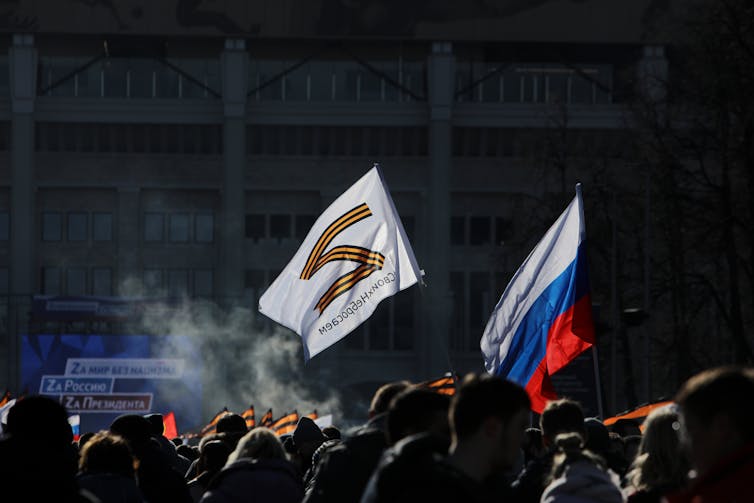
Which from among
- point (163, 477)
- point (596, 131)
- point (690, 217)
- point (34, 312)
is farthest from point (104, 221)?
point (163, 477)

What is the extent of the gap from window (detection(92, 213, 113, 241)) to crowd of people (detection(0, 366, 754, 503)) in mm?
64300

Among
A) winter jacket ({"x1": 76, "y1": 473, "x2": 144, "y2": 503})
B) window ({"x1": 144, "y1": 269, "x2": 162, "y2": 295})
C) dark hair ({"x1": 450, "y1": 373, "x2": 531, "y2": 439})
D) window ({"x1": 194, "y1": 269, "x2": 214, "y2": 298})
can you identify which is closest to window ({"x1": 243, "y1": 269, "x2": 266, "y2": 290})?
window ({"x1": 194, "y1": 269, "x2": 214, "y2": 298})

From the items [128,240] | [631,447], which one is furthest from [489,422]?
[128,240]

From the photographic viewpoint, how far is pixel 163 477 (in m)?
9.33

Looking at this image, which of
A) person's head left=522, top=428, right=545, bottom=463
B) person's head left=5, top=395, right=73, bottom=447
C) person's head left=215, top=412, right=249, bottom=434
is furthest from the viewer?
person's head left=522, top=428, right=545, bottom=463

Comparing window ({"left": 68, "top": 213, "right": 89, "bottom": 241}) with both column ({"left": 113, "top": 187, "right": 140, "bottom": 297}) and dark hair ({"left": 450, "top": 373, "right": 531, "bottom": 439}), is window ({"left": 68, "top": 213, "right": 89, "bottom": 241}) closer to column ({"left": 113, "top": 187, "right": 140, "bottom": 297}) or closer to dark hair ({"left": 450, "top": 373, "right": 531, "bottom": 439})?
column ({"left": 113, "top": 187, "right": 140, "bottom": 297})

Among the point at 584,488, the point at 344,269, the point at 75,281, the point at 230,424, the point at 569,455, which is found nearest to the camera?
the point at 584,488

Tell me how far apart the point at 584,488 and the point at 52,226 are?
66504mm

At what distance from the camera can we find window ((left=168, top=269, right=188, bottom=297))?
71.1 m

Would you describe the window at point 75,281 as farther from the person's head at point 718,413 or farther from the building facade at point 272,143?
the person's head at point 718,413

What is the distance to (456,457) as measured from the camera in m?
4.96

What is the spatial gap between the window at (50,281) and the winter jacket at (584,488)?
6553 centimetres

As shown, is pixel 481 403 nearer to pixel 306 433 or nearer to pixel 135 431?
pixel 135 431

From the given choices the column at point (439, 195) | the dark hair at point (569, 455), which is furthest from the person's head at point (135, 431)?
the column at point (439, 195)
